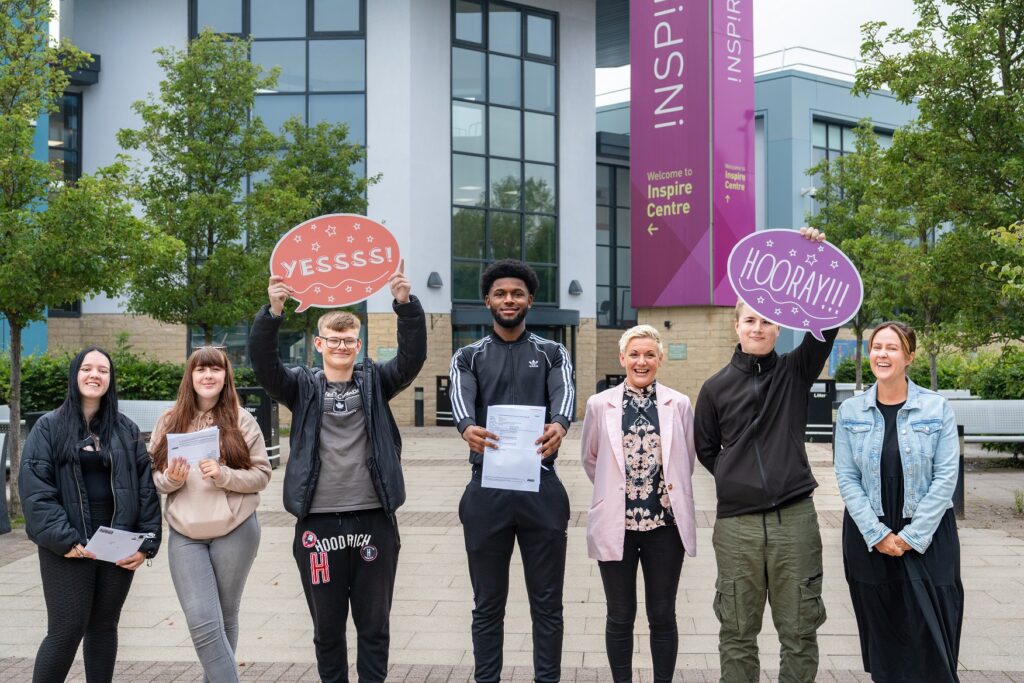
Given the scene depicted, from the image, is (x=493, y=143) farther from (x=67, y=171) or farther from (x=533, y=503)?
(x=533, y=503)

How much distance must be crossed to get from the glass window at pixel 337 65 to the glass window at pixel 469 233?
4183mm

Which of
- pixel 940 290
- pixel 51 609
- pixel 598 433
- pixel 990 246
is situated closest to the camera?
pixel 51 609

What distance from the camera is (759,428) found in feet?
15.9

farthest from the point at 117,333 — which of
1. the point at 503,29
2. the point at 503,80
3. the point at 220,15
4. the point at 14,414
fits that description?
the point at 14,414

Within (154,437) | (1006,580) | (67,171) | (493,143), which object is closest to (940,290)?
(1006,580)

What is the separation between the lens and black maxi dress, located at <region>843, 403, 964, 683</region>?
4738 millimetres

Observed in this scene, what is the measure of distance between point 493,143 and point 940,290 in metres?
17.9

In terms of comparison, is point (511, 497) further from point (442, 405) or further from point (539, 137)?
point (539, 137)

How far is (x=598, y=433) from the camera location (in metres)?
5.15

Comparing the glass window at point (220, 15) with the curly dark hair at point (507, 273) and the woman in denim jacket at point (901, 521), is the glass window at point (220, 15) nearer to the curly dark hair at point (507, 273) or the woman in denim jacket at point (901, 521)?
the curly dark hair at point (507, 273)

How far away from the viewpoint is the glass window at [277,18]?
91.8ft

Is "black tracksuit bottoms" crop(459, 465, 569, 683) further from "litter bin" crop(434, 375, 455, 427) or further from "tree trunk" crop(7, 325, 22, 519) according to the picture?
"litter bin" crop(434, 375, 455, 427)

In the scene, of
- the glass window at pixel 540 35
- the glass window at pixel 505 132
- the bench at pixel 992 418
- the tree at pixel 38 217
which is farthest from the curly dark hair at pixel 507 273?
the glass window at pixel 540 35

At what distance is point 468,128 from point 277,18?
5672 mm
